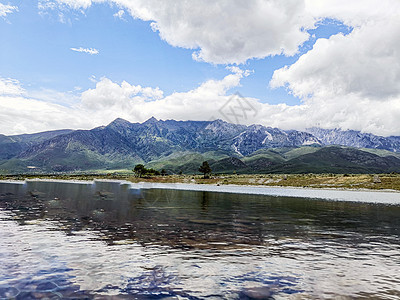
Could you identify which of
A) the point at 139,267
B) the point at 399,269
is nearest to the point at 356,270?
the point at 399,269

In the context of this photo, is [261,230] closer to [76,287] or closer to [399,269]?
[399,269]

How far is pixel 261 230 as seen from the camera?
114 ft

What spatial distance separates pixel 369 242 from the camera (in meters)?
29.1

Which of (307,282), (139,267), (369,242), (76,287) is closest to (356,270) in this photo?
(307,282)

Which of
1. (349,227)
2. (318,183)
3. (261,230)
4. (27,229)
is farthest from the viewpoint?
(318,183)

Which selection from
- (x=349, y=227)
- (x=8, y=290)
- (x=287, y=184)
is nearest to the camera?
(x=8, y=290)

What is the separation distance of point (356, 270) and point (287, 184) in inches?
6961

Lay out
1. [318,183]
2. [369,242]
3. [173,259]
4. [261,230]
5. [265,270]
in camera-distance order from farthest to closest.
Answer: [318,183] < [261,230] < [369,242] < [173,259] < [265,270]

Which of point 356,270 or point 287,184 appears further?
point 287,184

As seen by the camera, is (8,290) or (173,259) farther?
(173,259)

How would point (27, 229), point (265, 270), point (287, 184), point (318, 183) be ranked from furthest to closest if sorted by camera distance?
point (287, 184) → point (318, 183) → point (27, 229) → point (265, 270)

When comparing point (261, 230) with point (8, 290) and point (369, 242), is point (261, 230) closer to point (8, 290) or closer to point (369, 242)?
point (369, 242)

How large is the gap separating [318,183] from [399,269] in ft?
543

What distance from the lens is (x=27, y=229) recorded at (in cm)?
3212
